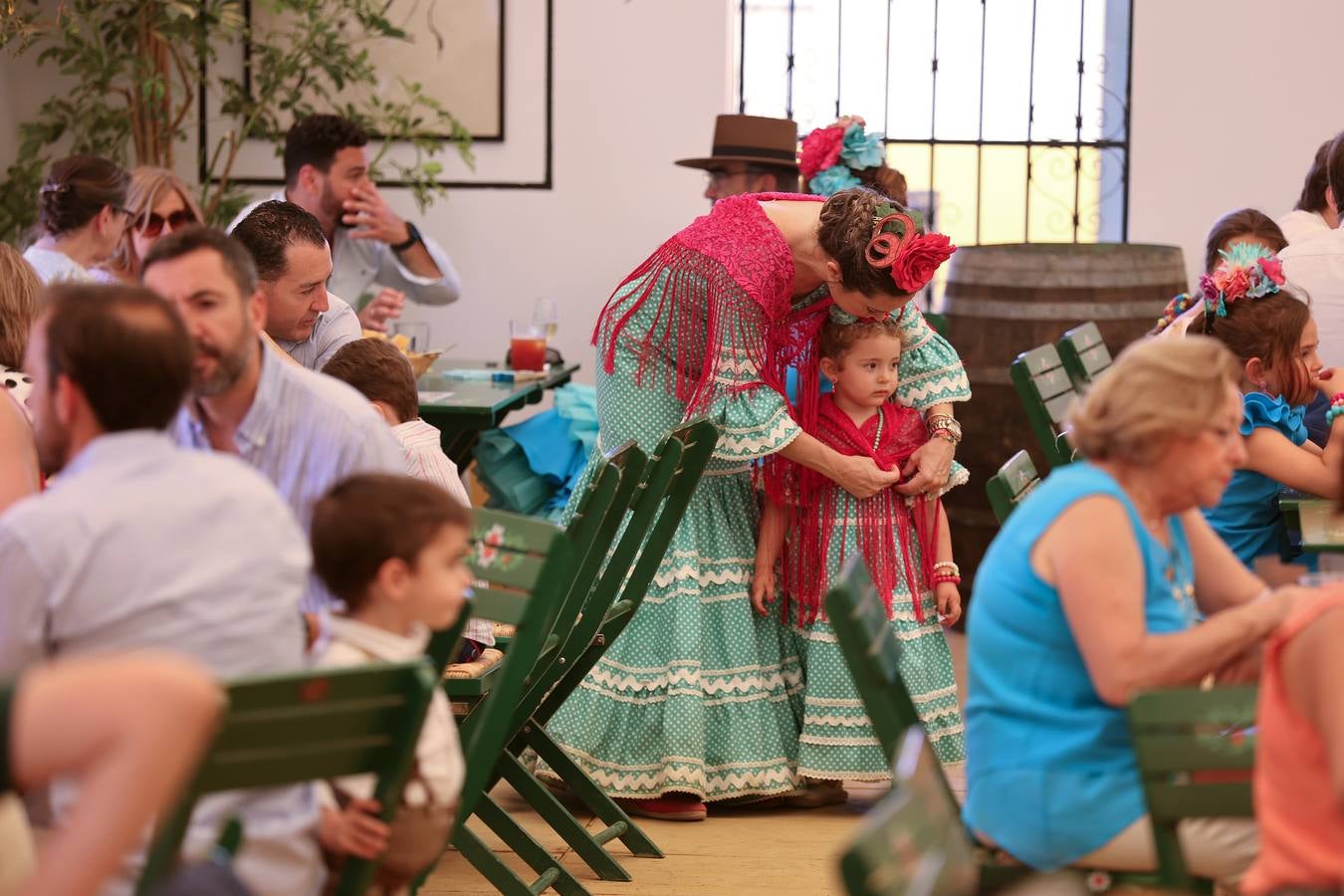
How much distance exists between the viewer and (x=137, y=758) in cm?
130

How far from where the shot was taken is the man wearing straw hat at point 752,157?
18.7ft

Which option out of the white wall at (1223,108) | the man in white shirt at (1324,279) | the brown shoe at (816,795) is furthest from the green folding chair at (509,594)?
the white wall at (1223,108)

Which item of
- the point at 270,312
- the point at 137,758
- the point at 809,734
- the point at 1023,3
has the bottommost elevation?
the point at 809,734

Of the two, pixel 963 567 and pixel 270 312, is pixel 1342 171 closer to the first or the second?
pixel 963 567

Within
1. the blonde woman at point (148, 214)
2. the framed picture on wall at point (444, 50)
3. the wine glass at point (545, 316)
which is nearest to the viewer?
the blonde woman at point (148, 214)

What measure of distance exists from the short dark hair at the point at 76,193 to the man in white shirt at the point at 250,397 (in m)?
1.72

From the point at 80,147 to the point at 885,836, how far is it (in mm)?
6083

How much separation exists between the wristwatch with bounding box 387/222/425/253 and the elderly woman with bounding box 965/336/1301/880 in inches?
162

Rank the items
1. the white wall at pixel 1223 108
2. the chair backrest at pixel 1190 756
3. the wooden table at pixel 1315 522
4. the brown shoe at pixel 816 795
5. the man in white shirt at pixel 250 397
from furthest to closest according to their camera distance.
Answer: the white wall at pixel 1223 108, the brown shoe at pixel 816 795, the wooden table at pixel 1315 522, the man in white shirt at pixel 250 397, the chair backrest at pixel 1190 756

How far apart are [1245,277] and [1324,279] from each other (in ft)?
2.40

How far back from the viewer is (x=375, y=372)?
3.29 meters

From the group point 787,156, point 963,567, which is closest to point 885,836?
point 963,567

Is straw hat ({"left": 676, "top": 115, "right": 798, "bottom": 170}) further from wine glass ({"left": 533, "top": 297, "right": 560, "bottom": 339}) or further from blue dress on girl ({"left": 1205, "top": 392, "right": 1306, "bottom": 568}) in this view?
blue dress on girl ({"left": 1205, "top": 392, "right": 1306, "bottom": 568})

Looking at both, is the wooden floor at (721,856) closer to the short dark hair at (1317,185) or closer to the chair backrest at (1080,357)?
the chair backrest at (1080,357)
